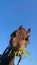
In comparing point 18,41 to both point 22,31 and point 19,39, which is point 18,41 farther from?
point 22,31

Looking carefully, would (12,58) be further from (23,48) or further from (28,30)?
(28,30)

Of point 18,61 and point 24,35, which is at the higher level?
point 24,35

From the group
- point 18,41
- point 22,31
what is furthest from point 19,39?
point 22,31

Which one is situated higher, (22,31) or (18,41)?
(22,31)

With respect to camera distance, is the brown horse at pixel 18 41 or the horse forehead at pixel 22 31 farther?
the horse forehead at pixel 22 31

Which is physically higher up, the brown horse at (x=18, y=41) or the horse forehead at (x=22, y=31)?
the horse forehead at (x=22, y=31)

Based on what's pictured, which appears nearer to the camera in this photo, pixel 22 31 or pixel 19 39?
pixel 19 39

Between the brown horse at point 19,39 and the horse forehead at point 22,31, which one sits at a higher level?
the horse forehead at point 22,31

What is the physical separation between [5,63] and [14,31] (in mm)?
2379

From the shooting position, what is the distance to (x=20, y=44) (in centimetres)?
1309

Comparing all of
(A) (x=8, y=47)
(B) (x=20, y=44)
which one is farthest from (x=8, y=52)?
(B) (x=20, y=44)

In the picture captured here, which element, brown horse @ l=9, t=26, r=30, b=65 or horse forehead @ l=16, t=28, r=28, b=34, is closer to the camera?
brown horse @ l=9, t=26, r=30, b=65

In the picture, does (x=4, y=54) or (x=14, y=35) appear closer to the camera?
(x=14, y=35)

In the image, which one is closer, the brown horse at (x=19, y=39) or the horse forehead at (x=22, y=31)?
the brown horse at (x=19, y=39)
